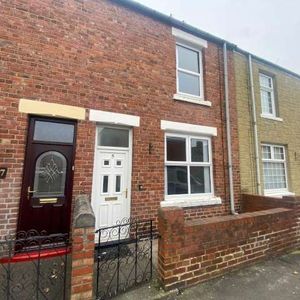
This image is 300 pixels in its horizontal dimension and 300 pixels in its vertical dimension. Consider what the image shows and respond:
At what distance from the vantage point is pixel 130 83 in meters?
6.10

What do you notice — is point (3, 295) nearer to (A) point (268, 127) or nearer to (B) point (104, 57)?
(B) point (104, 57)

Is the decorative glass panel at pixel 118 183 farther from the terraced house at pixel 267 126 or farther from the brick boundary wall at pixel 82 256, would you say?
the terraced house at pixel 267 126

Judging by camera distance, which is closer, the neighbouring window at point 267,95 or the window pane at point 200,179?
the window pane at point 200,179

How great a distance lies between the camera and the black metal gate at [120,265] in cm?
338

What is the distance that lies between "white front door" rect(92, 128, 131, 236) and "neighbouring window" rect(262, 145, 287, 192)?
5643mm

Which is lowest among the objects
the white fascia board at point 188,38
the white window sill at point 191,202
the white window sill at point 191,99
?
the white window sill at point 191,202

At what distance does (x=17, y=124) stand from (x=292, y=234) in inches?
256

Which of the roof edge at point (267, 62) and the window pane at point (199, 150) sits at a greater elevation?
the roof edge at point (267, 62)

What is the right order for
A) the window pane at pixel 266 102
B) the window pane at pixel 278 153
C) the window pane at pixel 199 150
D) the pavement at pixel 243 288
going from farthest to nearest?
1. the window pane at pixel 266 102
2. the window pane at pixel 278 153
3. the window pane at pixel 199 150
4. the pavement at pixel 243 288

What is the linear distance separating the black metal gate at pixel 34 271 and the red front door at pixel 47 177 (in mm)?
401

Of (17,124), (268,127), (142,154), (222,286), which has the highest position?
(268,127)

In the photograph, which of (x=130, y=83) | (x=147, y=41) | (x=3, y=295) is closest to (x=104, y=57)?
(x=130, y=83)

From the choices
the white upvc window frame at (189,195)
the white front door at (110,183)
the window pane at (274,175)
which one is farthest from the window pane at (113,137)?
the window pane at (274,175)

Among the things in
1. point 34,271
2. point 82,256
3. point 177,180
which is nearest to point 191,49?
point 177,180
